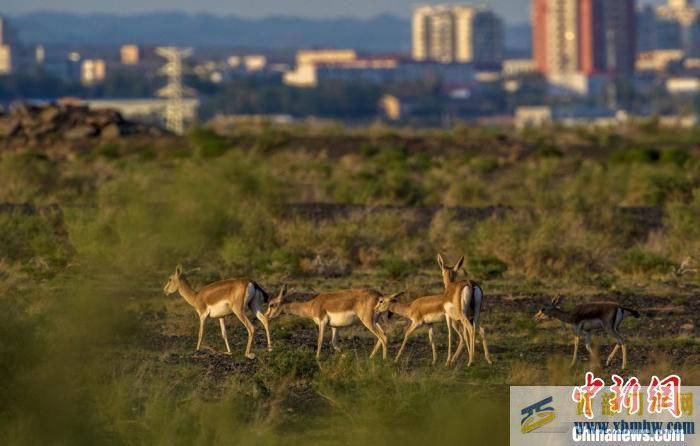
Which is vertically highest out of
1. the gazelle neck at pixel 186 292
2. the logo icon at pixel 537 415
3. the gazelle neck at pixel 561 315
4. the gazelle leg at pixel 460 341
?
the gazelle neck at pixel 186 292

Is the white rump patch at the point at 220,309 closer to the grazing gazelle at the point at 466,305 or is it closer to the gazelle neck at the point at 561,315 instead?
the grazing gazelle at the point at 466,305

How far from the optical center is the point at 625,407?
12.4 meters

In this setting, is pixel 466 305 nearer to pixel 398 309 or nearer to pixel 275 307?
pixel 398 309

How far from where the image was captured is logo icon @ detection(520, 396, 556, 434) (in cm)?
1166

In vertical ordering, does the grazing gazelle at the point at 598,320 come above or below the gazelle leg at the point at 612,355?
above

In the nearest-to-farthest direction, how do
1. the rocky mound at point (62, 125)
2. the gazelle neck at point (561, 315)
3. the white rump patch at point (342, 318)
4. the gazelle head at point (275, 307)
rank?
the white rump patch at point (342, 318) < the gazelle neck at point (561, 315) < the gazelle head at point (275, 307) < the rocky mound at point (62, 125)

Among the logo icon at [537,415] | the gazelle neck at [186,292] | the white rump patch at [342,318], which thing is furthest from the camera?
the gazelle neck at [186,292]

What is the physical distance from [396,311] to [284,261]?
304 inches

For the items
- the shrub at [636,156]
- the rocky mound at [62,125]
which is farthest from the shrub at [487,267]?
the rocky mound at [62,125]

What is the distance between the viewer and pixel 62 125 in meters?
59.4

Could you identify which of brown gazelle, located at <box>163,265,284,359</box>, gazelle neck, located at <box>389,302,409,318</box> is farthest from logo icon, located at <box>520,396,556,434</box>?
brown gazelle, located at <box>163,265,284,359</box>

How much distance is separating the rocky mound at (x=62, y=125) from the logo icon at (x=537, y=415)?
44583mm

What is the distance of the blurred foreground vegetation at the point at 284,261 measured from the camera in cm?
1127

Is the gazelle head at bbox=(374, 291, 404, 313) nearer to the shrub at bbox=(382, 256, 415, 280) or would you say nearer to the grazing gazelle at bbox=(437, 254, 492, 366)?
the grazing gazelle at bbox=(437, 254, 492, 366)
